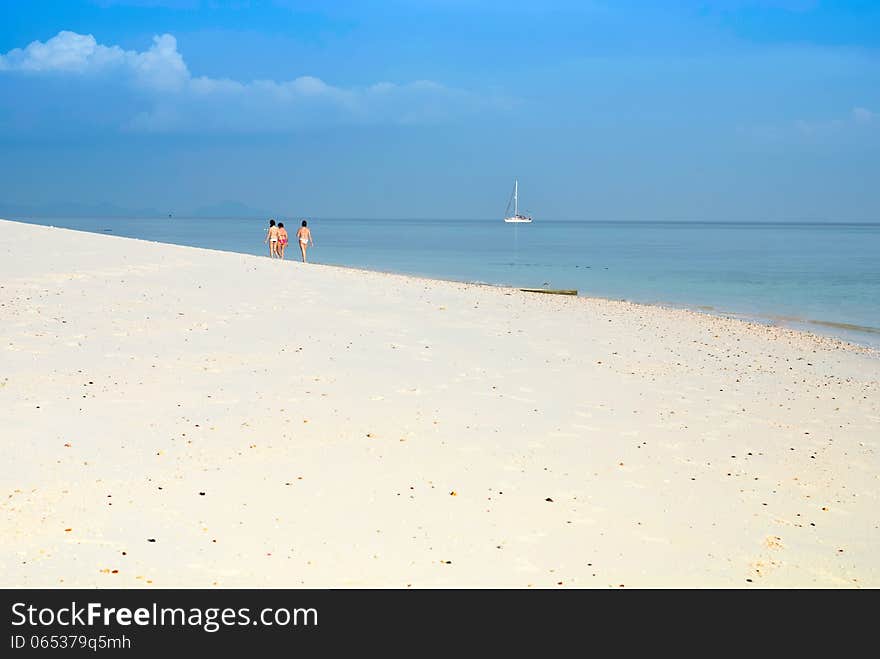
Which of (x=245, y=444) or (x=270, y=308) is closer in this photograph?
(x=245, y=444)

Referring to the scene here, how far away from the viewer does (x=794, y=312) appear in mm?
29844

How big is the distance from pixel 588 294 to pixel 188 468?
94.2ft

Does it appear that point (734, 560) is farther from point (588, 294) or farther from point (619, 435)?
point (588, 294)

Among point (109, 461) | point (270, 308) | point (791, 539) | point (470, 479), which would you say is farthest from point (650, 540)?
point (270, 308)

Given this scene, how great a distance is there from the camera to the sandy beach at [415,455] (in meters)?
5.86

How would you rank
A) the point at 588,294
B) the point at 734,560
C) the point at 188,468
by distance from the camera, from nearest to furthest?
the point at 734,560
the point at 188,468
the point at 588,294

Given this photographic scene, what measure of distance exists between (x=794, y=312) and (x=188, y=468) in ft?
86.5

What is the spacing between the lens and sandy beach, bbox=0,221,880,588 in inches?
231

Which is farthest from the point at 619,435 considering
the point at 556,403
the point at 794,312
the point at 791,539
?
the point at 794,312

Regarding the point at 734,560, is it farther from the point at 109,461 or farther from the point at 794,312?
the point at 794,312

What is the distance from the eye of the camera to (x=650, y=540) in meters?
6.33

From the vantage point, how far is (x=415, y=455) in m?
8.15
